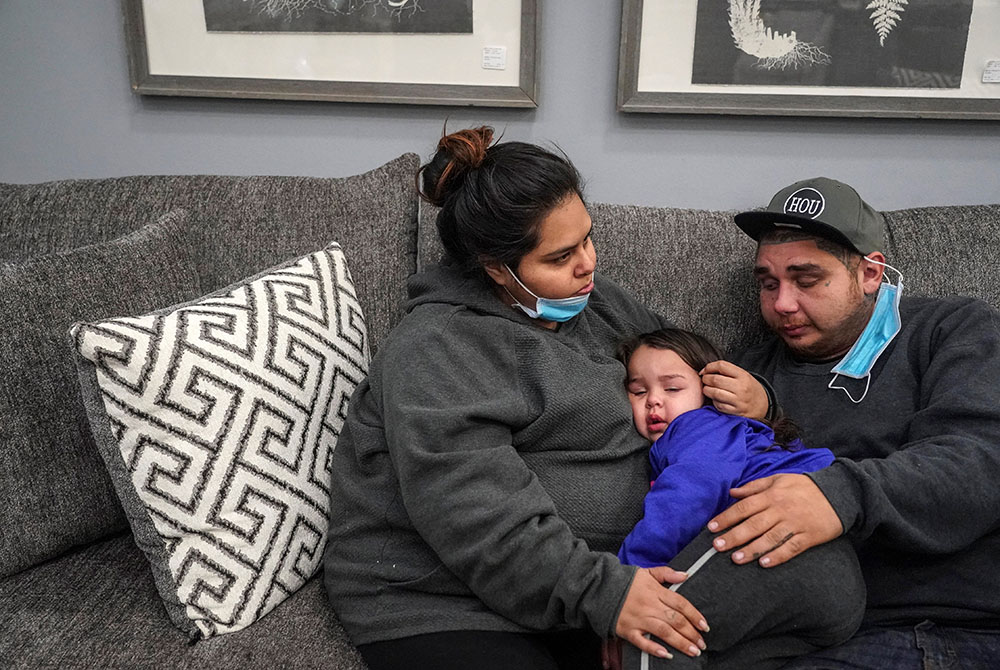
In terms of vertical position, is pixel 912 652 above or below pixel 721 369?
below

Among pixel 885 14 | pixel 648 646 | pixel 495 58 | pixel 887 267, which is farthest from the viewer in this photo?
pixel 495 58

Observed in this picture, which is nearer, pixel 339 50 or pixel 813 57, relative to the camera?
pixel 813 57

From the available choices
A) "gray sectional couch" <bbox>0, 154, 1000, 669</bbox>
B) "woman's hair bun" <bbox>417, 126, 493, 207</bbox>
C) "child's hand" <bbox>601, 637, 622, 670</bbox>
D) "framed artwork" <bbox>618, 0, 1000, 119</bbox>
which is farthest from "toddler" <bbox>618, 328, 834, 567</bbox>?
"framed artwork" <bbox>618, 0, 1000, 119</bbox>

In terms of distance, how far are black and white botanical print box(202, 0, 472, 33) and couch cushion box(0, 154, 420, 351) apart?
417mm

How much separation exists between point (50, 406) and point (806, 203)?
1.31 metres

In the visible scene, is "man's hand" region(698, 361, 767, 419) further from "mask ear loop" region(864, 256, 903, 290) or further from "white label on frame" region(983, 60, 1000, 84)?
"white label on frame" region(983, 60, 1000, 84)

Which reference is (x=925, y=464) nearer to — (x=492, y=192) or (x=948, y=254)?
(x=948, y=254)

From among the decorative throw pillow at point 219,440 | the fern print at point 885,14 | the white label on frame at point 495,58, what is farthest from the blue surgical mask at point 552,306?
the fern print at point 885,14

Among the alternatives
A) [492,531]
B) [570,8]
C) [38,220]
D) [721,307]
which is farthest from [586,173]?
[38,220]

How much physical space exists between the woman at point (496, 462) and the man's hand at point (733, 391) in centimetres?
15

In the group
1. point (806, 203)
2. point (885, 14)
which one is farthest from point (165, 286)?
point (885, 14)

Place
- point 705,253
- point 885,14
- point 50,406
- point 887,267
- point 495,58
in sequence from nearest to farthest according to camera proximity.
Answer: point 50,406
point 887,267
point 705,253
point 885,14
point 495,58

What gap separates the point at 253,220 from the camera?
155 centimetres

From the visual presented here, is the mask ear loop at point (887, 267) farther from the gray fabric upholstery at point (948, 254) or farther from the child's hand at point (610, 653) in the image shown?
the child's hand at point (610, 653)
